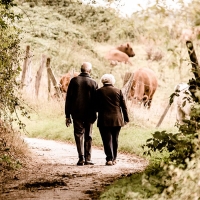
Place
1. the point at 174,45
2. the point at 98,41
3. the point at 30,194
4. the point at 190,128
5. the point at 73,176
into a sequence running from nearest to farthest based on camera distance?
the point at 174,45
the point at 190,128
the point at 30,194
the point at 73,176
the point at 98,41

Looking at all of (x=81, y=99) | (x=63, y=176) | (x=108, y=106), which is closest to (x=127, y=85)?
(x=108, y=106)

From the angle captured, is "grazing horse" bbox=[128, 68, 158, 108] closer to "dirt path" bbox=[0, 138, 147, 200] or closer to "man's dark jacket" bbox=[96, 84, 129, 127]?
"dirt path" bbox=[0, 138, 147, 200]

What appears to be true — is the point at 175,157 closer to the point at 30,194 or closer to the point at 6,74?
the point at 30,194

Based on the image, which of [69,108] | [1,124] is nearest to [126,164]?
[69,108]

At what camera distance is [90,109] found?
9.97 meters

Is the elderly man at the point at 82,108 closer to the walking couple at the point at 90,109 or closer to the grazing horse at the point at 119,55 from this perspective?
the walking couple at the point at 90,109

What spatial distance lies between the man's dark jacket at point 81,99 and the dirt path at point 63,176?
106cm

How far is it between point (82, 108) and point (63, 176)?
1.86 metres

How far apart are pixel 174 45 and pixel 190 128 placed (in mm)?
1877

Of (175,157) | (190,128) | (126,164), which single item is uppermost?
(190,128)

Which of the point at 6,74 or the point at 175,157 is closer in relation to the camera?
the point at 175,157

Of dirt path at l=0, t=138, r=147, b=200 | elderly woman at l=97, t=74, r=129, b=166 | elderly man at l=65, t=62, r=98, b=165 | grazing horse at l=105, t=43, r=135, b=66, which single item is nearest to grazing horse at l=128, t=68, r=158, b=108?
grazing horse at l=105, t=43, r=135, b=66

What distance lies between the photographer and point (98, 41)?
35.5 m

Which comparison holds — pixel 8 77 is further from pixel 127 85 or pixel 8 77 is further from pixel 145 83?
pixel 145 83
